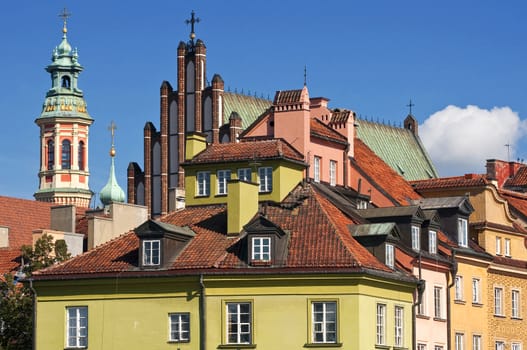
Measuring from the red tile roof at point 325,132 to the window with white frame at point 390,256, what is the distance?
11121 millimetres

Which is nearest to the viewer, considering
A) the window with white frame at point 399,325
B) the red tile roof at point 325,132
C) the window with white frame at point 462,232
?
the window with white frame at point 399,325

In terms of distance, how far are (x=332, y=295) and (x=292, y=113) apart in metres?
15.4

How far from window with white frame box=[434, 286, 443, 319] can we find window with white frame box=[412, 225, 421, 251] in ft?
6.76

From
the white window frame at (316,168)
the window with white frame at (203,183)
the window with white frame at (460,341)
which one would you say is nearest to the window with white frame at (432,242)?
the window with white frame at (460,341)

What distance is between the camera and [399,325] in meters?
66.8

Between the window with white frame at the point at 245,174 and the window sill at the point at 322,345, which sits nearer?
the window sill at the point at 322,345

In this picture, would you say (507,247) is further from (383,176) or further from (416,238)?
(416,238)

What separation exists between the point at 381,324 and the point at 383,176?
19794 millimetres

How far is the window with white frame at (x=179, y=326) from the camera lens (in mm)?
64062

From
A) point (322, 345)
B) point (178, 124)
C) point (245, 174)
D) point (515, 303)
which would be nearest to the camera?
point (322, 345)

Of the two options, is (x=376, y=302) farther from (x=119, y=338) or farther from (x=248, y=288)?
(x=119, y=338)

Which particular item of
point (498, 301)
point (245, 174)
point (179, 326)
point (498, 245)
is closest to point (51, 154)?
point (498, 245)

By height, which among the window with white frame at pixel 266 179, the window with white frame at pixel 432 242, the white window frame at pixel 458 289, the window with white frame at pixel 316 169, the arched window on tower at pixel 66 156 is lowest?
the white window frame at pixel 458 289

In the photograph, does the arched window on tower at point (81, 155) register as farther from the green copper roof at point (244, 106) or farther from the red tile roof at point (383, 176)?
the red tile roof at point (383, 176)
